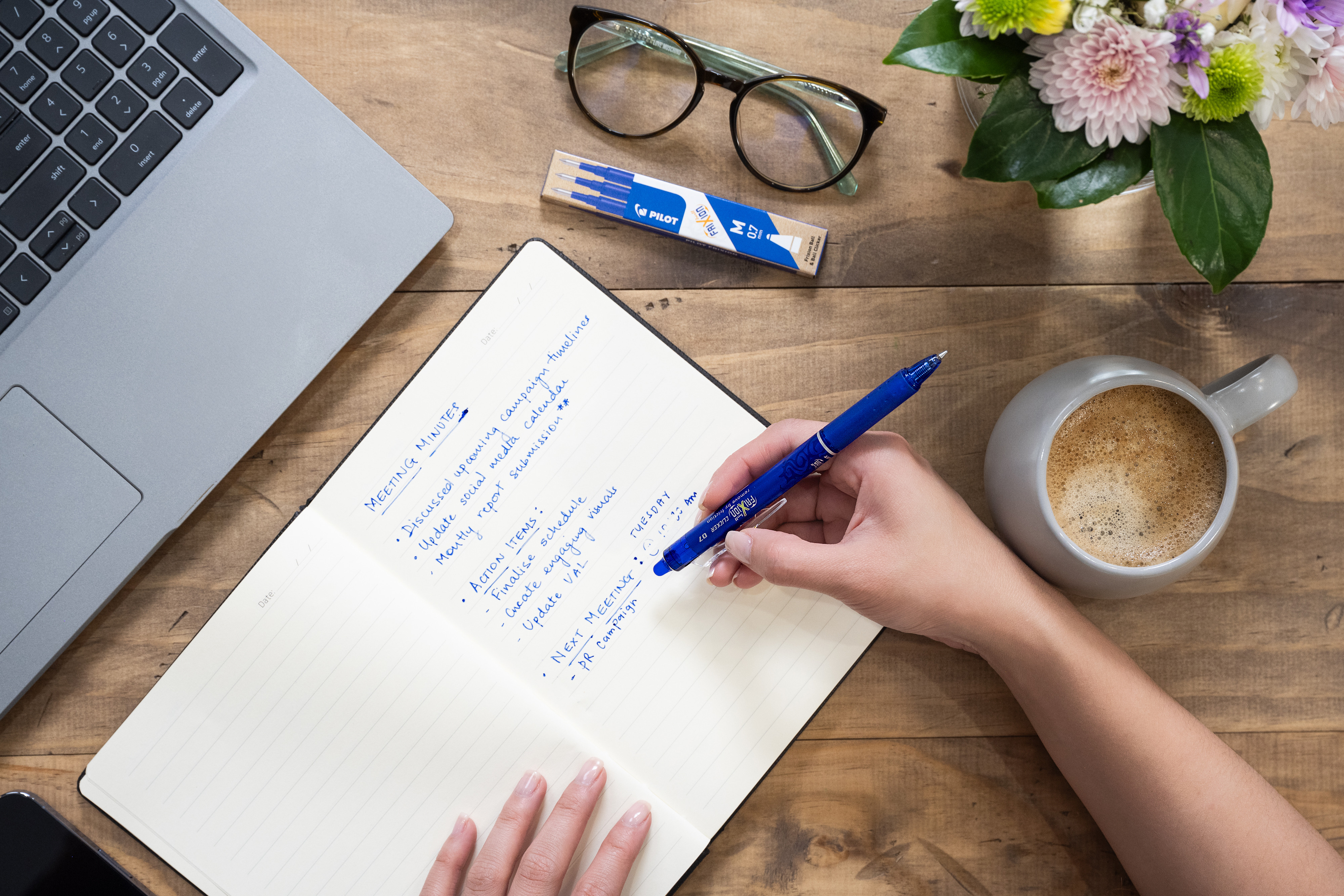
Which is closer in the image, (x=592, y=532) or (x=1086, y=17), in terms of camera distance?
(x=1086, y=17)

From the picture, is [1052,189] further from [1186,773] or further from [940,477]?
[1186,773]

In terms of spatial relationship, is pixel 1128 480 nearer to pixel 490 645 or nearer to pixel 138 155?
pixel 490 645

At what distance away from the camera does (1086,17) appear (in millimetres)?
418

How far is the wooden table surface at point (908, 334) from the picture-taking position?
64 cm

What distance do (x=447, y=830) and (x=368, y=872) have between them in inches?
2.6

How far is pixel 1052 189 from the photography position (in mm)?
510

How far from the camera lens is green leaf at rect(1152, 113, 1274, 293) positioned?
0.48m

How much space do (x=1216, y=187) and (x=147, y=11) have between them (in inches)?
28.0

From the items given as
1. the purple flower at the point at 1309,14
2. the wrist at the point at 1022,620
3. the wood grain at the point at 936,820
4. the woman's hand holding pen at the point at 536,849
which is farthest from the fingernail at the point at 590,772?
the purple flower at the point at 1309,14

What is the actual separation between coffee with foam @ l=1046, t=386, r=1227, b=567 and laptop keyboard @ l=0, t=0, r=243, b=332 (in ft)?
2.14

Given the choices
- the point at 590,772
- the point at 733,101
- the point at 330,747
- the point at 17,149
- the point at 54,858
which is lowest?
the point at 54,858

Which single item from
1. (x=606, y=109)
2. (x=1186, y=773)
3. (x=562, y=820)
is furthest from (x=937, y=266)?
(x=562, y=820)

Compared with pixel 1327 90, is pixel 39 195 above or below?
below

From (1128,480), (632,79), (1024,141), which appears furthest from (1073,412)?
(632,79)
